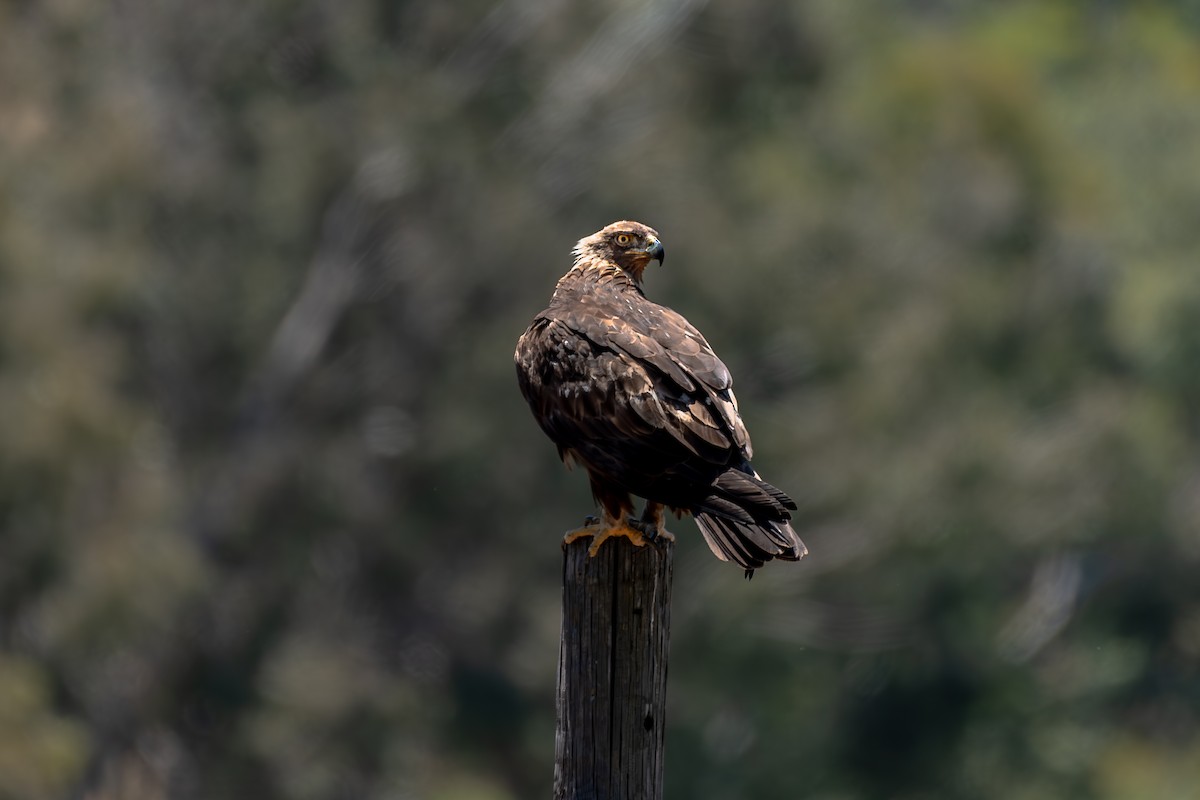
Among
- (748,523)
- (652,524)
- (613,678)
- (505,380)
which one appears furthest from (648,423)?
(505,380)

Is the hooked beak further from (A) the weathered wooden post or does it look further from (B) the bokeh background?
(B) the bokeh background

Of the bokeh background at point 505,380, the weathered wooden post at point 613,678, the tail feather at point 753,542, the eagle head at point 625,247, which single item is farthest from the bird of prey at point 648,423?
the bokeh background at point 505,380

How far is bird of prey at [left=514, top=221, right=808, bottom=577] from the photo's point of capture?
4.20m

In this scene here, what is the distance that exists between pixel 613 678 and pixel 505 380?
1265 centimetres

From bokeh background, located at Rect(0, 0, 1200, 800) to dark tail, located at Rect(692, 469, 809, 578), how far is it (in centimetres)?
1167

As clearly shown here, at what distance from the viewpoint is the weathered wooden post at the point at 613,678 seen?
3883 millimetres

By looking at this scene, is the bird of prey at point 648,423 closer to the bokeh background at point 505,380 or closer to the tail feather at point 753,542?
the tail feather at point 753,542

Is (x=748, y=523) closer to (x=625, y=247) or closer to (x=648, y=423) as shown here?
(x=648, y=423)

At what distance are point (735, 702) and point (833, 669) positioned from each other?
3.93 ft

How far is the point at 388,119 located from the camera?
56.9 feet

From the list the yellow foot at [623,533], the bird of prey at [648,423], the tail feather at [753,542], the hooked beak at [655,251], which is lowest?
the tail feather at [753,542]

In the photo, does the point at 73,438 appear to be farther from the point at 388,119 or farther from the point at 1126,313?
the point at 1126,313

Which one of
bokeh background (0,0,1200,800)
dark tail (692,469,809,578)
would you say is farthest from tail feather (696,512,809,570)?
bokeh background (0,0,1200,800)

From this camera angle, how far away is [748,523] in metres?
4.17
